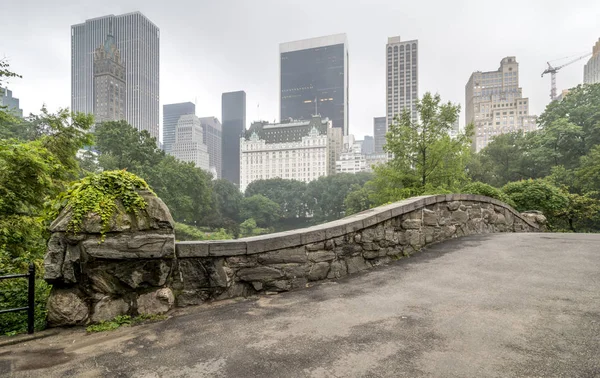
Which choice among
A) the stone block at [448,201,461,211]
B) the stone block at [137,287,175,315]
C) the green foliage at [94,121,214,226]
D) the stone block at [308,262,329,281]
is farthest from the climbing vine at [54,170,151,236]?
the green foliage at [94,121,214,226]

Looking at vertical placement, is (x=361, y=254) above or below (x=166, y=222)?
below

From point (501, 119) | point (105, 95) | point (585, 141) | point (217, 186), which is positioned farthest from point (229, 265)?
point (105, 95)

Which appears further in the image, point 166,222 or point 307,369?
point 166,222

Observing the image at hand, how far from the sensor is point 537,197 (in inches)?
452

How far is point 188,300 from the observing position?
3391 mm

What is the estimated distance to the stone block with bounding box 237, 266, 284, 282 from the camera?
3646 millimetres

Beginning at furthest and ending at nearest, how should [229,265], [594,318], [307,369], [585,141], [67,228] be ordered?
[585,141]
[229,265]
[67,228]
[594,318]
[307,369]

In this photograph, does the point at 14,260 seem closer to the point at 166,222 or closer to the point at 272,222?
the point at 166,222

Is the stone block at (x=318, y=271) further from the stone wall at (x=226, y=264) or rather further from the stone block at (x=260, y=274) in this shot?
the stone block at (x=260, y=274)

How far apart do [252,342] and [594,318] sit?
10.0 ft

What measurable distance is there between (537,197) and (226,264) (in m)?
12.9

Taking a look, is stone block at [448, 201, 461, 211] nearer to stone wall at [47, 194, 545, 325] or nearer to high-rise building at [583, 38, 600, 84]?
stone wall at [47, 194, 545, 325]

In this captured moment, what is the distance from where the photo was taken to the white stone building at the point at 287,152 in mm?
140000

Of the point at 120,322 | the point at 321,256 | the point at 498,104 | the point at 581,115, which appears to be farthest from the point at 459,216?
the point at 498,104
